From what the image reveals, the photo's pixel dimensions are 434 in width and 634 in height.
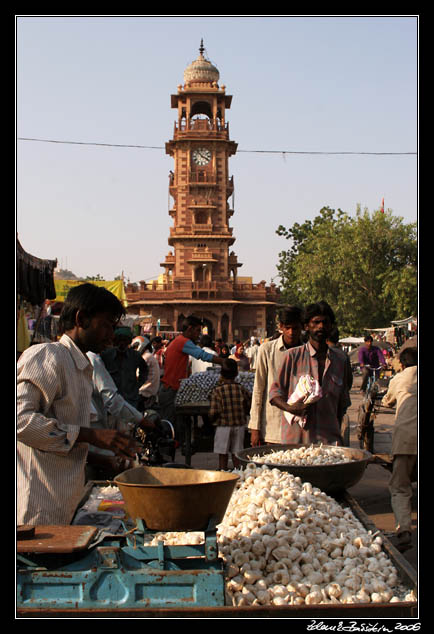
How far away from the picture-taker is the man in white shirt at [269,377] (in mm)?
4879

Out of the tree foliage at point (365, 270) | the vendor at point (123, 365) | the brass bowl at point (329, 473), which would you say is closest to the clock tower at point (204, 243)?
the tree foliage at point (365, 270)

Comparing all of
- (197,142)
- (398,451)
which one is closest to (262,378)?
(398,451)

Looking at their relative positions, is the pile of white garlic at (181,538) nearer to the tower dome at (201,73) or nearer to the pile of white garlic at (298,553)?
the pile of white garlic at (298,553)

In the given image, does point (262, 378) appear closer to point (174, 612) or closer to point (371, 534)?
point (371, 534)

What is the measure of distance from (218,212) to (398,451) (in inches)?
1646

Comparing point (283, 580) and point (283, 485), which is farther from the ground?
point (283, 485)

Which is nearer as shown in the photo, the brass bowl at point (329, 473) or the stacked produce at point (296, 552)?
the stacked produce at point (296, 552)

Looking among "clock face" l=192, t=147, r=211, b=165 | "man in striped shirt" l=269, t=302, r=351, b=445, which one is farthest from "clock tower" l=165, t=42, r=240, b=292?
"man in striped shirt" l=269, t=302, r=351, b=445

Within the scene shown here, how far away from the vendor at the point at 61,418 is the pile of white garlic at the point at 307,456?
3.50ft

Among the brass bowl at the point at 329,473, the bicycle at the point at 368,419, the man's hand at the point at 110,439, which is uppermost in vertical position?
the man's hand at the point at 110,439

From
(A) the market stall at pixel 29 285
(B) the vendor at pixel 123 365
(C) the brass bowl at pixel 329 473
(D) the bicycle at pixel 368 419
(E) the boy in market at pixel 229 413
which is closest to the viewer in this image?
(C) the brass bowl at pixel 329 473

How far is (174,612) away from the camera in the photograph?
198cm

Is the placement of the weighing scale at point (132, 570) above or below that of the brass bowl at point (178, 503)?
below

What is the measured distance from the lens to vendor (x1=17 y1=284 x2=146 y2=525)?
8.21 ft
